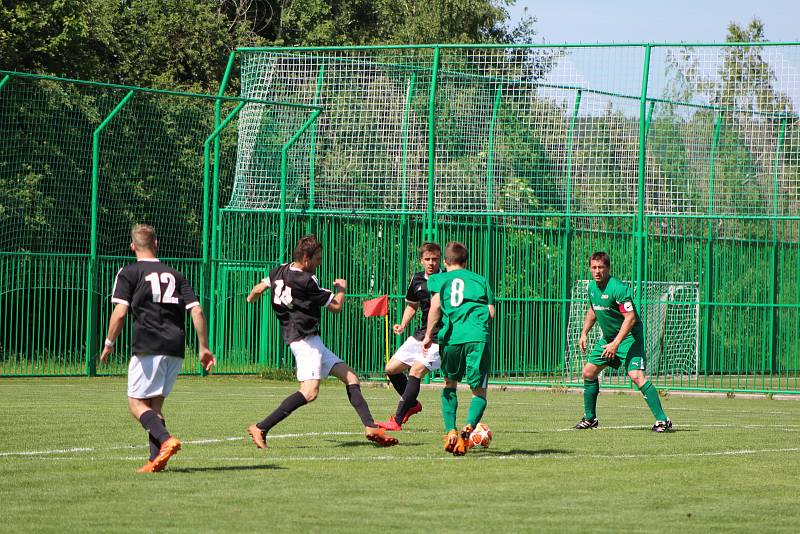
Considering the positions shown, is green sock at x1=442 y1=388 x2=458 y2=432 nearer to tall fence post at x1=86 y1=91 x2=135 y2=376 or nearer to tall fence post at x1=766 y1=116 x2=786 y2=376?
tall fence post at x1=766 y1=116 x2=786 y2=376

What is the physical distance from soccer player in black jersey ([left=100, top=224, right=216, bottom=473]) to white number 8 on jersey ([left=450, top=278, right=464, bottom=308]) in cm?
252

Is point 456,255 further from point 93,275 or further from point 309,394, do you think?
point 93,275

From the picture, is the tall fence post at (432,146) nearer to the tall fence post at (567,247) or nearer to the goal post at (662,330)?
the tall fence post at (567,247)

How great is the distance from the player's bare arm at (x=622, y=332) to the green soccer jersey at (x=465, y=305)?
3.03 m

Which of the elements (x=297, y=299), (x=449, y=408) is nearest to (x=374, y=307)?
(x=449, y=408)

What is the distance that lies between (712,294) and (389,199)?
28.0 feet

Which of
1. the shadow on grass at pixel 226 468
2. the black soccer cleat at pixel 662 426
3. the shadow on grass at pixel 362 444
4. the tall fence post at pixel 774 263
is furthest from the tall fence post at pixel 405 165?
the shadow on grass at pixel 226 468

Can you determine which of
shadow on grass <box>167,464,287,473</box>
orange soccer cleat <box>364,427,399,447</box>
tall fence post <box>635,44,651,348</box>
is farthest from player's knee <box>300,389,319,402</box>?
tall fence post <box>635,44,651,348</box>

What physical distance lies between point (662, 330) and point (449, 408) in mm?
14423

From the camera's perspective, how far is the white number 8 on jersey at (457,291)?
12.2 meters

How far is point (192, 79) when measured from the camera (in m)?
42.4

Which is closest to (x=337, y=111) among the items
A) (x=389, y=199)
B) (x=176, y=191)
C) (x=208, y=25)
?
(x=389, y=199)

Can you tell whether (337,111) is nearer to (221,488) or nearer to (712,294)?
(712,294)

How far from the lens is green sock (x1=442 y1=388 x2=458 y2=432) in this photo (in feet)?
40.3
